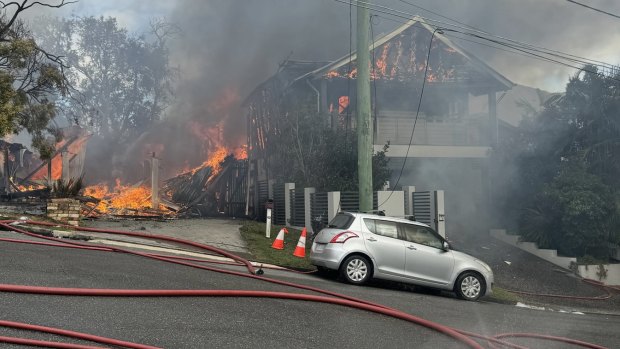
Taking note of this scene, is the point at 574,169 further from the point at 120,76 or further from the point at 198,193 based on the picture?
the point at 120,76

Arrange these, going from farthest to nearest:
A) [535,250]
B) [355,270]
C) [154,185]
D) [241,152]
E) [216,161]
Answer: [241,152], [216,161], [154,185], [535,250], [355,270]

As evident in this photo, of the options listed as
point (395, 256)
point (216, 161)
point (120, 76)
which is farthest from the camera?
point (120, 76)

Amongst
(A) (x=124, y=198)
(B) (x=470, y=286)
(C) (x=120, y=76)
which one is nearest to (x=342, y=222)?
(B) (x=470, y=286)

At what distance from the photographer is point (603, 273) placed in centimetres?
1445

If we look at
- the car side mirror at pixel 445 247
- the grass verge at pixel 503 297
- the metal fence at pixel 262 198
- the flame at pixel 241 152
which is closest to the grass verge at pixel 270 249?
the car side mirror at pixel 445 247

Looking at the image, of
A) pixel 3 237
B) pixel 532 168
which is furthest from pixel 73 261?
pixel 532 168

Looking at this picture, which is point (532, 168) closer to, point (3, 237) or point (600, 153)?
point (600, 153)

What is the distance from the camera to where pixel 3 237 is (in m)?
8.38

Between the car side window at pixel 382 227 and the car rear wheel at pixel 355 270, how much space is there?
0.58 metres

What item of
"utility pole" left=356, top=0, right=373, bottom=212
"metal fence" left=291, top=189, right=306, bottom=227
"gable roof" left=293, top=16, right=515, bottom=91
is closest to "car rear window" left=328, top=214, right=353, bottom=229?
"utility pole" left=356, top=0, right=373, bottom=212

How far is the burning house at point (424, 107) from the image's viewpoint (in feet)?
66.0

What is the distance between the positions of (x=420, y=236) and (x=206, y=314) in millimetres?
5380

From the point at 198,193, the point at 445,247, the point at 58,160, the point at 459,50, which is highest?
the point at 459,50

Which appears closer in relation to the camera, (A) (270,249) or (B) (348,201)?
(A) (270,249)
